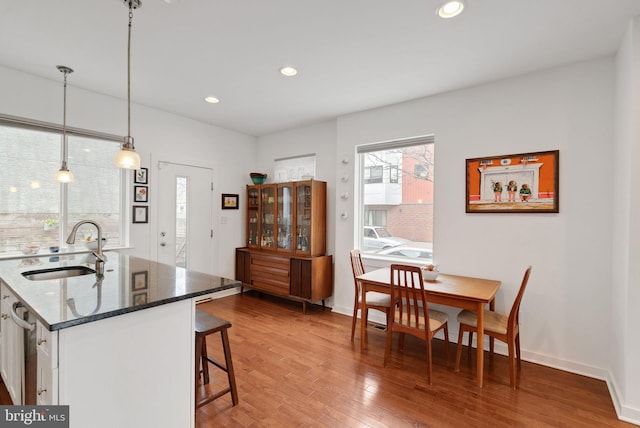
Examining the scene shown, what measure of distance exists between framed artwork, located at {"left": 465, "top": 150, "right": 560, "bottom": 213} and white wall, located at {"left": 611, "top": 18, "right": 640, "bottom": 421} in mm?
508

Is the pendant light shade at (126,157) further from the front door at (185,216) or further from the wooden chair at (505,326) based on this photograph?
the wooden chair at (505,326)

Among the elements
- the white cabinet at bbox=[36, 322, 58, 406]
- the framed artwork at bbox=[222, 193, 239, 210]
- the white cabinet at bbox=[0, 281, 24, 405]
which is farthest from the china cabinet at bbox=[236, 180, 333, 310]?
the white cabinet at bbox=[36, 322, 58, 406]

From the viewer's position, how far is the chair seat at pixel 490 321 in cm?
240

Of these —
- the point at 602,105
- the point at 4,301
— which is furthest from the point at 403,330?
the point at 4,301

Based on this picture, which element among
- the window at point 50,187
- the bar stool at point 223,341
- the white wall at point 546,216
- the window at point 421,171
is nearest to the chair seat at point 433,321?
the white wall at point 546,216

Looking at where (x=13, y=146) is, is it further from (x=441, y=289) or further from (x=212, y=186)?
(x=441, y=289)

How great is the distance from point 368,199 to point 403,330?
1.86m

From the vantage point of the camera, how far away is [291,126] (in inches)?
184

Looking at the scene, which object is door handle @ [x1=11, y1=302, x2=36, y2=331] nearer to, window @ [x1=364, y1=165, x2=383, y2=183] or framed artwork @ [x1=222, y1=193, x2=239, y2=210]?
framed artwork @ [x1=222, y1=193, x2=239, y2=210]

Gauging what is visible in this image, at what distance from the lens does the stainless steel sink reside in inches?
85.0

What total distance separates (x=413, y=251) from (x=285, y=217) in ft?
6.30

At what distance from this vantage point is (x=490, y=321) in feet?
8.27

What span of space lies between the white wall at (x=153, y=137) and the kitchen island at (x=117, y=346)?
2183 millimetres

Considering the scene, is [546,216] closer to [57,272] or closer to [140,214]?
[57,272]
